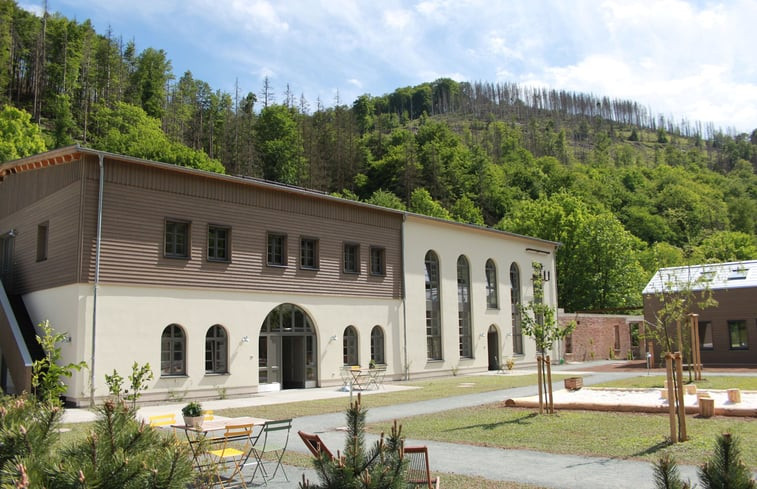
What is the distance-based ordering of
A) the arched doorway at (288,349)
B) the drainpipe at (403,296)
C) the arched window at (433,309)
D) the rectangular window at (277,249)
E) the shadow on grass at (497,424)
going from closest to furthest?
1. the shadow on grass at (497,424)
2. the arched doorway at (288,349)
3. the rectangular window at (277,249)
4. the drainpipe at (403,296)
5. the arched window at (433,309)

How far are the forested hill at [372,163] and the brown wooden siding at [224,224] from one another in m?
23.9

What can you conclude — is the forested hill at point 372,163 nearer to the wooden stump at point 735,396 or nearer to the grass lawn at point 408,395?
the grass lawn at point 408,395

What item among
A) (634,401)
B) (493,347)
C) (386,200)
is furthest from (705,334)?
(386,200)

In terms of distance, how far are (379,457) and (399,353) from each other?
24316mm

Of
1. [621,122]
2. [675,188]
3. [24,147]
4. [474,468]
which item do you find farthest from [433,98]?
[474,468]

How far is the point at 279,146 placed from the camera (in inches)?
2672

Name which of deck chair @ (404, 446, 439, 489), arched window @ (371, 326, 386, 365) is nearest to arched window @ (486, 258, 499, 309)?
arched window @ (371, 326, 386, 365)

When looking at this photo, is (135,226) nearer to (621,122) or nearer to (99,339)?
(99,339)

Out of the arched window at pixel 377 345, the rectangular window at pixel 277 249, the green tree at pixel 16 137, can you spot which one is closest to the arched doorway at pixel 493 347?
the arched window at pixel 377 345

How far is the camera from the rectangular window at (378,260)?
27666 millimetres

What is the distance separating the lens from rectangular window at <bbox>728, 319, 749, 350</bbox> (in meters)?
33.2

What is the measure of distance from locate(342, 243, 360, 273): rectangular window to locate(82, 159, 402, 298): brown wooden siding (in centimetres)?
28

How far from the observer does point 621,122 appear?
183500 millimetres

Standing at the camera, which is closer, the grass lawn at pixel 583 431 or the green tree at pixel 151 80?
the grass lawn at pixel 583 431
